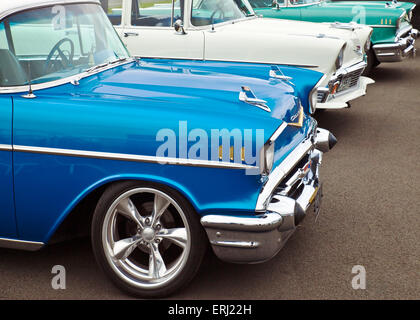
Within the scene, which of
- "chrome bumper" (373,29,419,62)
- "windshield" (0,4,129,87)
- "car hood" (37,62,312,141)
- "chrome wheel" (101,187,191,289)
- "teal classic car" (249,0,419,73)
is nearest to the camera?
"car hood" (37,62,312,141)

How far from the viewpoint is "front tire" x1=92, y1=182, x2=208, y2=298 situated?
3314 mm

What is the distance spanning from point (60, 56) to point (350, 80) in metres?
4.38

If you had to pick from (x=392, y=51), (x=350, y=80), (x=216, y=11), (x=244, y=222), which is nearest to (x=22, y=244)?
(x=244, y=222)

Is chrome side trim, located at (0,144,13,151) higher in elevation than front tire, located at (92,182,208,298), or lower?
higher

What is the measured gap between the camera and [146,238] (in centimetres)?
348

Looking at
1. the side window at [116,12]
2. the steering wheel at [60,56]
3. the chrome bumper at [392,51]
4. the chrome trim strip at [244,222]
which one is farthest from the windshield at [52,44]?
the chrome bumper at [392,51]

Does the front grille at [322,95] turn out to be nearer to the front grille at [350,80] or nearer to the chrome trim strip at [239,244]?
the front grille at [350,80]

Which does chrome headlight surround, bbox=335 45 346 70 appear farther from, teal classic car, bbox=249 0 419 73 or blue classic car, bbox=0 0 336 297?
blue classic car, bbox=0 0 336 297

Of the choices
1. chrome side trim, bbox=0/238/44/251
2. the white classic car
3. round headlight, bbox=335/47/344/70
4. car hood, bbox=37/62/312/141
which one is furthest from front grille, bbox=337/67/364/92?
chrome side trim, bbox=0/238/44/251

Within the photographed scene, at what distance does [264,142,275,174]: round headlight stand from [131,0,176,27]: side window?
3975 millimetres

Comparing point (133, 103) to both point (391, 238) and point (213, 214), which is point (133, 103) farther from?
point (391, 238)

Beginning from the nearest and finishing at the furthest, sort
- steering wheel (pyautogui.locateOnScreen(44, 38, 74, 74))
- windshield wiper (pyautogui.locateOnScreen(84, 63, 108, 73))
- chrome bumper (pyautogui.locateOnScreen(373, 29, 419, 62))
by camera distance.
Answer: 1. steering wheel (pyautogui.locateOnScreen(44, 38, 74, 74))
2. windshield wiper (pyautogui.locateOnScreen(84, 63, 108, 73))
3. chrome bumper (pyautogui.locateOnScreen(373, 29, 419, 62))

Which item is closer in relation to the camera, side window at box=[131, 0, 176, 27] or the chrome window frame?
the chrome window frame
